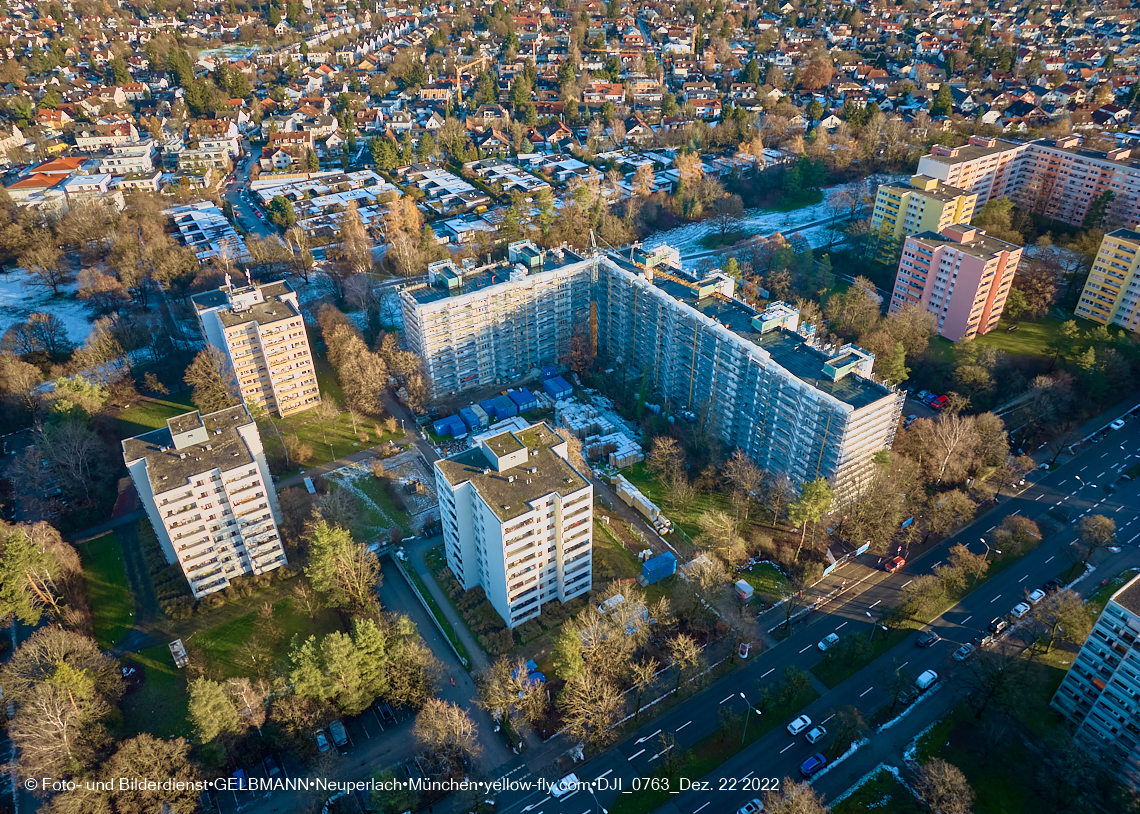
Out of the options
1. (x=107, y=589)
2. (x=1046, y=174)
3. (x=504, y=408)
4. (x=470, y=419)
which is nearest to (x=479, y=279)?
(x=504, y=408)

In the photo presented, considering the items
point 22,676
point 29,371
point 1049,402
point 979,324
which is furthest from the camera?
point 979,324

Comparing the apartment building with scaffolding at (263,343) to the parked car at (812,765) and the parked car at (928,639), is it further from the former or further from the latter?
the parked car at (928,639)

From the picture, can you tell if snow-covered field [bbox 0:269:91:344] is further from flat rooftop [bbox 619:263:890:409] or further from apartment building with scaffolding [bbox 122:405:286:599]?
flat rooftop [bbox 619:263:890:409]

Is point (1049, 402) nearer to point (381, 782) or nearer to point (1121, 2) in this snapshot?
point (381, 782)

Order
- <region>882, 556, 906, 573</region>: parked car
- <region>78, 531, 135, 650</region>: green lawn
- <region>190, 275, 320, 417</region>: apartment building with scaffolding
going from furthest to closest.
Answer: <region>190, 275, 320, 417</region>: apartment building with scaffolding < <region>882, 556, 906, 573</region>: parked car < <region>78, 531, 135, 650</region>: green lawn

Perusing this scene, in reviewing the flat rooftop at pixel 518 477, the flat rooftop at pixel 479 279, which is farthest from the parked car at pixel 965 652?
the flat rooftop at pixel 479 279

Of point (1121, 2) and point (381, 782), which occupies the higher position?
point (1121, 2)

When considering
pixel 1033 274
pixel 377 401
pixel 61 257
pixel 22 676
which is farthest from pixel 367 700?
pixel 61 257

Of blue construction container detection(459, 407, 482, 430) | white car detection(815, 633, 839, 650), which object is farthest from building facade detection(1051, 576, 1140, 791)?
blue construction container detection(459, 407, 482, 430)
